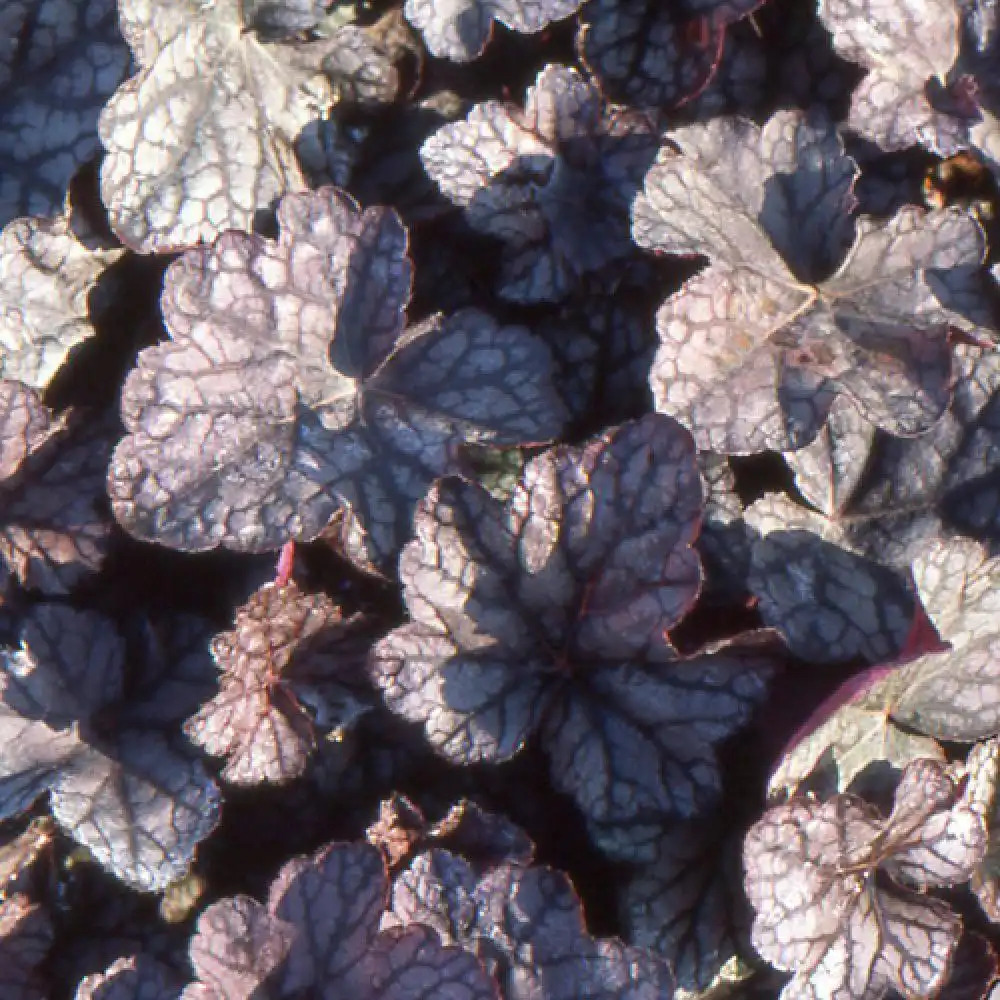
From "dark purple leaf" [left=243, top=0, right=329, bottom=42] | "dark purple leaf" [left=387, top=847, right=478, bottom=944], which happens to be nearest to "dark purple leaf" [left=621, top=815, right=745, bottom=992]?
"dark purple leaf" [left=387, top=847, right=478, bottom=944]

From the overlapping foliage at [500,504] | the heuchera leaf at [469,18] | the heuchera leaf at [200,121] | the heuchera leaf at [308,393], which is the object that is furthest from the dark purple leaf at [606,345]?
the heuchera leaf at [200,121]

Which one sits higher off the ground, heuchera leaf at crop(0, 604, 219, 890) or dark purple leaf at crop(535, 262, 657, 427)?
dark purple leaf at crop(535, 262, 657, 427)

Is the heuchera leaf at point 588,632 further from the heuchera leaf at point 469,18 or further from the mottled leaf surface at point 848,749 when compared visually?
A: the heuchera leaf at point 469,18

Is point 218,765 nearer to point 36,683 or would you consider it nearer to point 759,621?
point 36,683

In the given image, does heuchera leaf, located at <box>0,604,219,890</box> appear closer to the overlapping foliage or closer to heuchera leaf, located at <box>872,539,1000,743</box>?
the overlapping foliage

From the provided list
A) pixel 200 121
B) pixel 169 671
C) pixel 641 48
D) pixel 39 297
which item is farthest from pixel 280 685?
pixel 641 48

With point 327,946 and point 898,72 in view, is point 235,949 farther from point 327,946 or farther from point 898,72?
point 898,72

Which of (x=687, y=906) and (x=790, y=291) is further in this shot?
(x=790, y=291)
